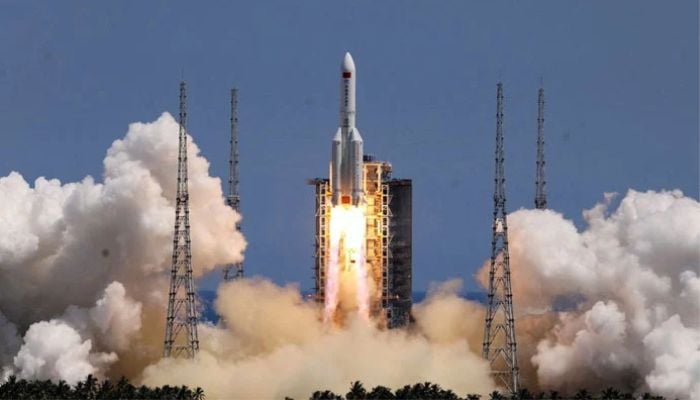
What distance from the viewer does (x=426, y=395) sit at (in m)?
99.0

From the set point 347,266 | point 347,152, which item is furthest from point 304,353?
point 347,152

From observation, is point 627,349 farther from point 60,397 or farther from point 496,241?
point 60,397

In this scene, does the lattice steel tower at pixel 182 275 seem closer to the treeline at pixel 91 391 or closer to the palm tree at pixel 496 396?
the treeline at pixel 91 391

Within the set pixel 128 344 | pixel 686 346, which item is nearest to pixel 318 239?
pixel 128 344

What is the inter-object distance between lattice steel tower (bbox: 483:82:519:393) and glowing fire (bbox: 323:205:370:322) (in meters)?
6.23

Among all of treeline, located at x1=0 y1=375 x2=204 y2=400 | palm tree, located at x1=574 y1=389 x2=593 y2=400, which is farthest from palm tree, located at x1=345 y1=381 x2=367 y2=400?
palm tree, located at x1=574 y1=389 x2=593 y2=400

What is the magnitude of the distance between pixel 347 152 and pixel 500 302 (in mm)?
10412

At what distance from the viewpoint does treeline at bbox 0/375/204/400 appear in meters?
98.6

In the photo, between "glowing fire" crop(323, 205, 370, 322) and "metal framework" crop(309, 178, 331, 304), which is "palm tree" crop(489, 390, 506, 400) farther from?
"metal framework" crop(309, 178, 331, 304)

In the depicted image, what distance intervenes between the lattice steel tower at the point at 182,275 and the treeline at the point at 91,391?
373 centimetres

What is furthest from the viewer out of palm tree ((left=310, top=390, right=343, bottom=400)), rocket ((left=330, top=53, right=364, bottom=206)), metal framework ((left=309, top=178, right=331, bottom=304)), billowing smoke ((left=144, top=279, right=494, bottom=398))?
metal framework ((left=309, top=178, right=331, bottom=304))

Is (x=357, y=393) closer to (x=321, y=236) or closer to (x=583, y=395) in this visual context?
(x=583, y=395)

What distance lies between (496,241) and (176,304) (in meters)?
15.8

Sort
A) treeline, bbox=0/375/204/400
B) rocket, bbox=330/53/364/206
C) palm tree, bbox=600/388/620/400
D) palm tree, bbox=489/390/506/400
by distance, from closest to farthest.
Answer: treeline, bbox=0/375/204/400 → palm tree, bbox=489/390/506/400 → palm tree, bbox=600/388/620/400 → rocket, bbox=330/53/364/206
